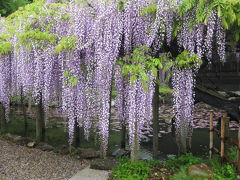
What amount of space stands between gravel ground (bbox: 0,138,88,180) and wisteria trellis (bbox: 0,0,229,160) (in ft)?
3.07

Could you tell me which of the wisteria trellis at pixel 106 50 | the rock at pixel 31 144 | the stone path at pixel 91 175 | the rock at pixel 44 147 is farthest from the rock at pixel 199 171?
the rock at pixel 31 144

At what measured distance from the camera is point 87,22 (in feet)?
20.3

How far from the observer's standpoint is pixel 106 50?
592 cm

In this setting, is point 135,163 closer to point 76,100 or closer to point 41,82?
point 76,100

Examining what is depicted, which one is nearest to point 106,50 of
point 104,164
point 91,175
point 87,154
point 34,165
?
point 104,164

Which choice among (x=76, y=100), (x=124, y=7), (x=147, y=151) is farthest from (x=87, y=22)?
(x=147, y=151)

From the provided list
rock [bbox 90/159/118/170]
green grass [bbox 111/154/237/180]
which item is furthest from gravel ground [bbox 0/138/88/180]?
green grass [bbox 111/154/237/180]

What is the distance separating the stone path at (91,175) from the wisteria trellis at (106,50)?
0.70 metres

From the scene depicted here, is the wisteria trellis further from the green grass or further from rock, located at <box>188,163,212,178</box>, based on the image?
rock, located at <box>188,163,212,178</box>

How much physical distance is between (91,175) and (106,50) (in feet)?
8.44

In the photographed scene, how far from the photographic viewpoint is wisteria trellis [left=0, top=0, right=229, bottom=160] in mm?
5770

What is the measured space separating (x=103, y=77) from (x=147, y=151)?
3641 mm

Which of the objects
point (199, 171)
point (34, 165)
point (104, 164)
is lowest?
point (34, 165)

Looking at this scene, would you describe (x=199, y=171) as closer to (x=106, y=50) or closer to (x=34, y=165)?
(x=106, y=50)
